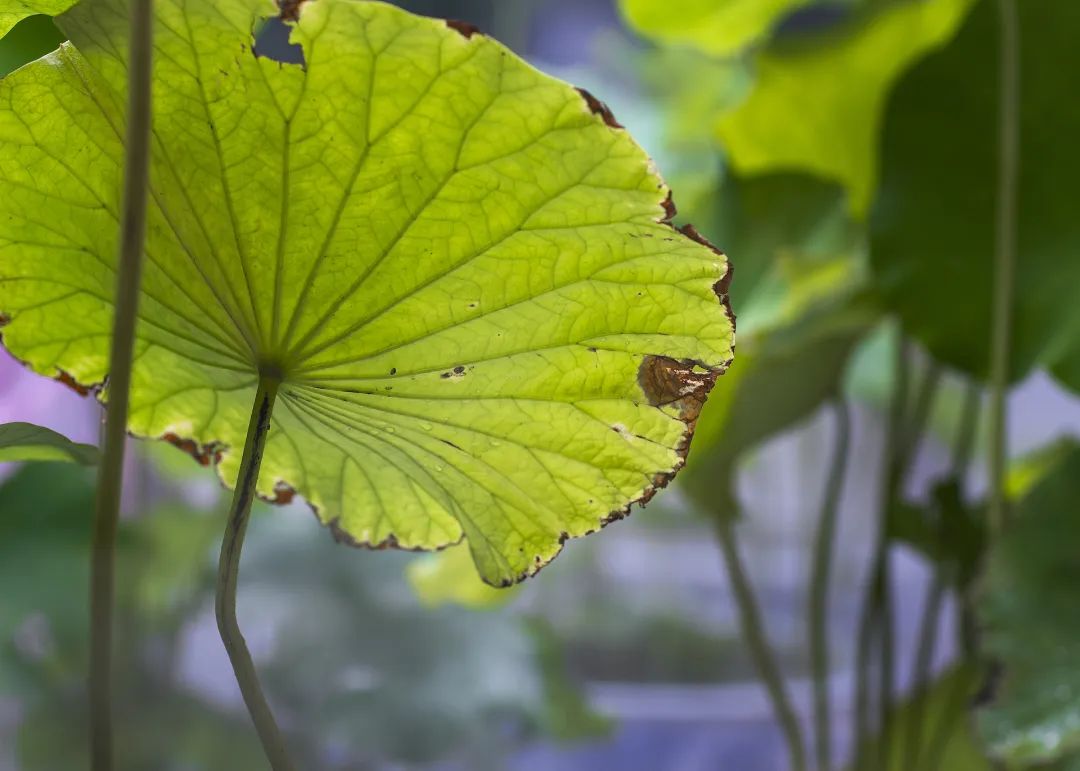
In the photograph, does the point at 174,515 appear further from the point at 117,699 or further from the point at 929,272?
the point at 929,272

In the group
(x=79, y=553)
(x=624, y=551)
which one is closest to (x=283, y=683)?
(x=79, y=553)

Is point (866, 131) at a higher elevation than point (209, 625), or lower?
higher

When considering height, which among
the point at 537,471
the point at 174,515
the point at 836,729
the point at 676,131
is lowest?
the point at 537,471

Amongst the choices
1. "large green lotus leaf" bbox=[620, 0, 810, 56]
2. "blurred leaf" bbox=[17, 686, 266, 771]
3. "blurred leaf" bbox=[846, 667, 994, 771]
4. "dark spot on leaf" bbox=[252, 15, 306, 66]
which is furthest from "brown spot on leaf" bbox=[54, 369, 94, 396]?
"blurred leaf" bbox=[846, 667, 994, 771]

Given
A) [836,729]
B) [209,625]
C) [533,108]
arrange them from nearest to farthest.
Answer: [533,108]
[209,625]
[836,729]

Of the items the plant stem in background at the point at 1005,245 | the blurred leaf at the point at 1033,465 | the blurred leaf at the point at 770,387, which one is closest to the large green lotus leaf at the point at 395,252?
the blurred leaf at the point at 770,387

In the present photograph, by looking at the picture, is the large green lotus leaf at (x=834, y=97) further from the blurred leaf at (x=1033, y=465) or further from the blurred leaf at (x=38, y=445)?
the blurred leaf at (x=38, y=445)
